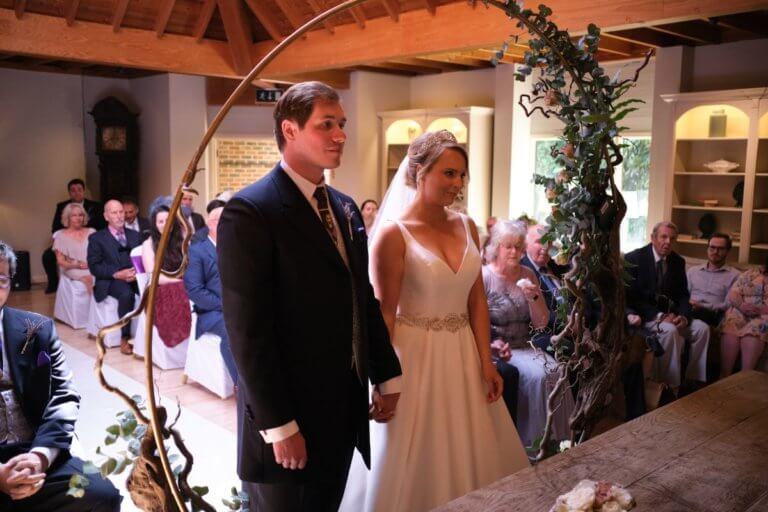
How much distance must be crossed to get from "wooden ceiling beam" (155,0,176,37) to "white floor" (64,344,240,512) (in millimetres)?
3281

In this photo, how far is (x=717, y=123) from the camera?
6.73 metres

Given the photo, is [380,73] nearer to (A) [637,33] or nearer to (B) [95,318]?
(A) [637,33]

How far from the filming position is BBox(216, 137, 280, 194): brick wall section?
10.8 m

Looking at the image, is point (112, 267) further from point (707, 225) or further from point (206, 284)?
point (707, 225)

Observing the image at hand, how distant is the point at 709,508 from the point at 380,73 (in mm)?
8171

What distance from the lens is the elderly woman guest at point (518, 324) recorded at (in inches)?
144

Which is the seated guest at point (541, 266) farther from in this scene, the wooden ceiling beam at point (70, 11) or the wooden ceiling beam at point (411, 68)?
the wooden ceiling beam at point (411, 68)

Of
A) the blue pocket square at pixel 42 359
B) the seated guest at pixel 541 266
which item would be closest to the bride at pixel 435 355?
the blue pocket square at pixel 42 359

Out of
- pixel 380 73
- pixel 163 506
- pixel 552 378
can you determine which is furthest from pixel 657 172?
pixel 163 506

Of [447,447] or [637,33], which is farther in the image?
[637,33]

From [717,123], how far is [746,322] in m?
2.39

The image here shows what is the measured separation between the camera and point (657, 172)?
708 centimetres

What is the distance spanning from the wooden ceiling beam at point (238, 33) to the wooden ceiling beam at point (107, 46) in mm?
96

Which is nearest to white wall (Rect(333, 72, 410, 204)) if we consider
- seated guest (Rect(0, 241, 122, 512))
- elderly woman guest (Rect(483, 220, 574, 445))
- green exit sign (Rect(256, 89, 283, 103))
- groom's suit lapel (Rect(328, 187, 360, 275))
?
green exit sign (Rect(256, 89, 283, 103))
